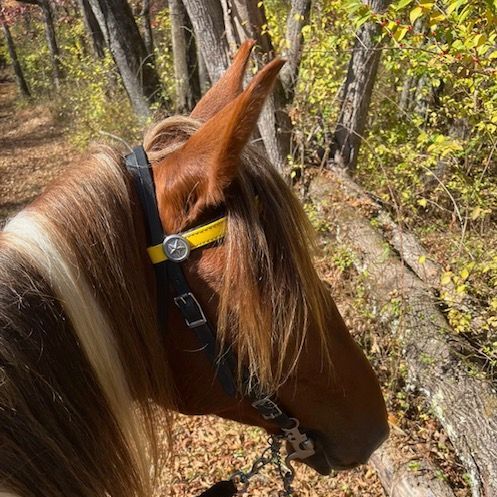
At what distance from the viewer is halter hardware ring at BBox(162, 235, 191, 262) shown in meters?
1.40

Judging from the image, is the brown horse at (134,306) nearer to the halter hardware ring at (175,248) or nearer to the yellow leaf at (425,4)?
the halter hardware ring at (175,248)

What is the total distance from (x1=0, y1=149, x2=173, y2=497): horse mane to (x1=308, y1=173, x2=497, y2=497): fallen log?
2.29m

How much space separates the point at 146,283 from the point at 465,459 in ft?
8.23

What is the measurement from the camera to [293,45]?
6.01 m

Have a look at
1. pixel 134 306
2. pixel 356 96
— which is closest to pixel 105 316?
pixel 134 306

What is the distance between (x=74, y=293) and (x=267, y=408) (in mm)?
735

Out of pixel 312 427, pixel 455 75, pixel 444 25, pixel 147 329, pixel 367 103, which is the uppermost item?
pixel 444 25

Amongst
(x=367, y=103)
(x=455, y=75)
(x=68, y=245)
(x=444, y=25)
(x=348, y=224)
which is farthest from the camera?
(x=367, y=103)

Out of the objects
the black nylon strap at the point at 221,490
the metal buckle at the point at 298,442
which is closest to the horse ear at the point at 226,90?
the metal buckle at the point at 298,442

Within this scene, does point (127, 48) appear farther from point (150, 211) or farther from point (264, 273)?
point (264, 273)

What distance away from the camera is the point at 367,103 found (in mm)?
5844

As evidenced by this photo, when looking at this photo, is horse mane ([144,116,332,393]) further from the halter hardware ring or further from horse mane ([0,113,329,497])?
the halter hardware ring

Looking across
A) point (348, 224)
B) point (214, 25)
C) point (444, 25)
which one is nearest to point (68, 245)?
point (444, 25)

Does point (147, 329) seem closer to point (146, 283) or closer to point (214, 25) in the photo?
point (146, 283)
